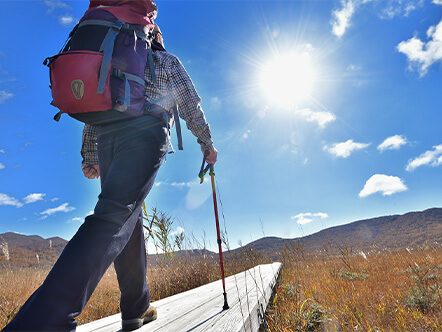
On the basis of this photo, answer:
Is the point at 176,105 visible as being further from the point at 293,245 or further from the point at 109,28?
the point at 293,245

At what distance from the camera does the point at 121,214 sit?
95 centimetres

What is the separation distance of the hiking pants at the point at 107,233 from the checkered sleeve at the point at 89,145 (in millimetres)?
410

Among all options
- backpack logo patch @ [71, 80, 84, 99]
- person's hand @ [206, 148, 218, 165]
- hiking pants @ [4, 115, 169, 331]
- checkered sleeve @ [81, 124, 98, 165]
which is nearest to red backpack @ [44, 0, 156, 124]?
backpack logo patch @ [71, 80, 84, 99]

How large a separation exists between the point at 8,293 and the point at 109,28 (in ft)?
15.7

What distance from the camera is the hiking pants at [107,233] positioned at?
0.72 meters

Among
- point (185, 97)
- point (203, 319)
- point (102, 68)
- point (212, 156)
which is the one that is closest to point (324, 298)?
point (203, 319)

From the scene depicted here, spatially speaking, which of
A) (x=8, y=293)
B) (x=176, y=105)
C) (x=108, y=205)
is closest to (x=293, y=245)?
(x=176, y=105)

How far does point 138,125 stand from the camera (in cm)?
118

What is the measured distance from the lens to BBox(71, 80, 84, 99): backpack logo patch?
3.56 feet

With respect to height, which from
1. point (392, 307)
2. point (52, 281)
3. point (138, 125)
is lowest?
point (392, 307)

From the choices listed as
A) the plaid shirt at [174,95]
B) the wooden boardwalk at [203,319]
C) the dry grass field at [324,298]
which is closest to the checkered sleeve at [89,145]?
the plaid shirt at [174,95]

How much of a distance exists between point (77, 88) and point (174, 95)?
563 millimetres

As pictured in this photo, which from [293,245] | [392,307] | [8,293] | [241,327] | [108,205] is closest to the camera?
[108,205]

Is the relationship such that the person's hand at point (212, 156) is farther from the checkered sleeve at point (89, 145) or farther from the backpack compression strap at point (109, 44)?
the checkered sleeve at point (89, 145)
